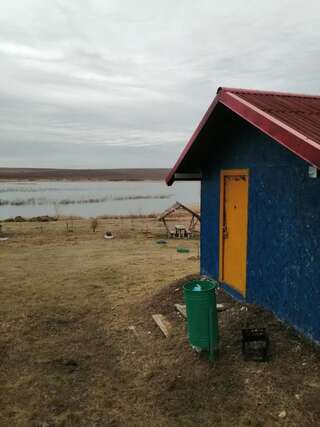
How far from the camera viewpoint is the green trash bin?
533 centimetres

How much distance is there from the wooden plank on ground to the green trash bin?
3.47 feet

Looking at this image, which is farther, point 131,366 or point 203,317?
point 131,366

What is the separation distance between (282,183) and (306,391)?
105 inches

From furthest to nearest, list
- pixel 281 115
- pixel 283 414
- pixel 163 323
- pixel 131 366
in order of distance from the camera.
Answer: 1. pixel 163 323
2. pixel 131 366
3. pixel 281 115
4. pixel 283 414

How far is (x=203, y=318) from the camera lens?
5363 mm

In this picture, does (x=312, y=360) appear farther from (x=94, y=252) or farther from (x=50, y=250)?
(x=50, y=250)

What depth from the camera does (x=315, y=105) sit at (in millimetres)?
6629

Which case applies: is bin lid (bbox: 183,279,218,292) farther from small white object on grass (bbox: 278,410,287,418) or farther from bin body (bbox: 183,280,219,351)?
small white object on grass (bbox: 278,410,287,418)

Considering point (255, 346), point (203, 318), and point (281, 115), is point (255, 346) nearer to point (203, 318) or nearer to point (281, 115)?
point (203, 318)

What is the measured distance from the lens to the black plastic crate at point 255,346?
514cm

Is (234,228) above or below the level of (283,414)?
above

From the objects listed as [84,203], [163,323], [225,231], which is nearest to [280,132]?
[225,231]

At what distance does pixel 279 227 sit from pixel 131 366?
9.21ft

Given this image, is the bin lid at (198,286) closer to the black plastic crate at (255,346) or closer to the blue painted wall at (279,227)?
the black plastic crate at (255,346)
